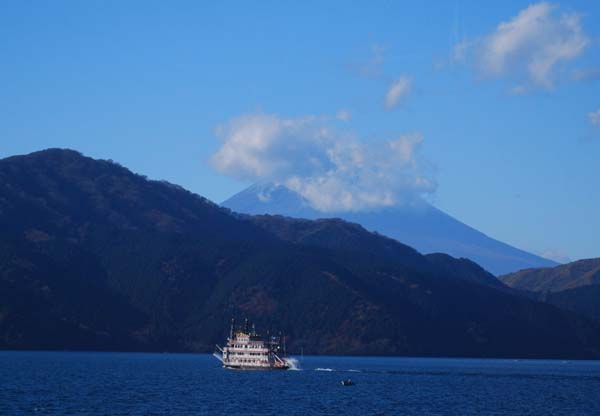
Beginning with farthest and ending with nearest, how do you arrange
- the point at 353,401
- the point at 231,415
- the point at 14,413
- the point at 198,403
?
the point at 353,401 < the point at 198,403 < the point at 231,415 < the point at 14,413

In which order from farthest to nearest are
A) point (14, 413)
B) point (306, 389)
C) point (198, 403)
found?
point (306, 389) → point (198, 403) → point (14, 413)

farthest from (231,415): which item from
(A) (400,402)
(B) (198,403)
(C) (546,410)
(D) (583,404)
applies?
(D) (583,404)

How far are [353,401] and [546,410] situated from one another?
A: 2900 cm

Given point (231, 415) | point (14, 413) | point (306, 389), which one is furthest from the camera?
point (306, 389)

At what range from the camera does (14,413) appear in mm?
121062

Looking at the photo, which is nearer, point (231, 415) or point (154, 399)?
point (231, 415)

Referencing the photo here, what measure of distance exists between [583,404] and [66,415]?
86208 millimetres

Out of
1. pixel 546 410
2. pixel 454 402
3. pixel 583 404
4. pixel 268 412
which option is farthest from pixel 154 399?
pixel 583 404

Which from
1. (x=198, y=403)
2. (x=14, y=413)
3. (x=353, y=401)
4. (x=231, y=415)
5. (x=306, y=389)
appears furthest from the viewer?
(x=306, y=389)

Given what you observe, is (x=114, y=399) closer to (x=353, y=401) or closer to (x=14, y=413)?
(x=14, y=413)

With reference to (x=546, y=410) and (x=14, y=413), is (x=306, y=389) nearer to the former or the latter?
(x=546, y=410)

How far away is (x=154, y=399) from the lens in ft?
488

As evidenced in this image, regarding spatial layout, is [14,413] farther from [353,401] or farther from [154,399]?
[353,401]

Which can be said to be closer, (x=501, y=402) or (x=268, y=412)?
(x=268, y=412)
